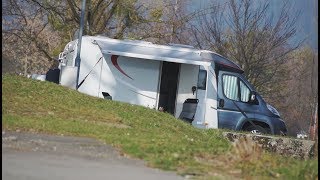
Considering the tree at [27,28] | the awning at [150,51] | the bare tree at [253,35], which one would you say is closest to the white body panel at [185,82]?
the awning at [150,51]

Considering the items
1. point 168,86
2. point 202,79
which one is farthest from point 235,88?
point 168,86

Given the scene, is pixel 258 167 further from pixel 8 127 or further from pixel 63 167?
pixel 8 127

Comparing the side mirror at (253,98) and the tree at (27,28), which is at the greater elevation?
the tree at (27,28)

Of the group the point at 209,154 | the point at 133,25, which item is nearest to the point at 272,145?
the point at 209,154

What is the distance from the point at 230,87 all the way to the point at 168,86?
227 centimetres

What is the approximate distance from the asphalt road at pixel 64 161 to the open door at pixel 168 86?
415 inches

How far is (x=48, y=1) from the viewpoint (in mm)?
31312

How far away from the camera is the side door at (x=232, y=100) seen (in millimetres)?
19984

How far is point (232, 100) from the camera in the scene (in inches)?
791

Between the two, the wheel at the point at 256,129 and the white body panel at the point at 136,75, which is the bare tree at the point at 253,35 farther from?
the white body panel at the point at 136,75

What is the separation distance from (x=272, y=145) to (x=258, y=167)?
30.3ft

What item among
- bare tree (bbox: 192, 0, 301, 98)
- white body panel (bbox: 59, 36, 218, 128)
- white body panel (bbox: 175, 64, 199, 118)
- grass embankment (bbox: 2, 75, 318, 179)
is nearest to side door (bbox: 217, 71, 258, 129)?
white body panel (bbox: 59, 36, 218, 128)

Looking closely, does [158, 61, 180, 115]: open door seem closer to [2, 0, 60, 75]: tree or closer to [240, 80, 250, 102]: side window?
[240, 80, 250, 102]: side window

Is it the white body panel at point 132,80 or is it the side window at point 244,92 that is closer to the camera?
the white body panel at point 132,80
